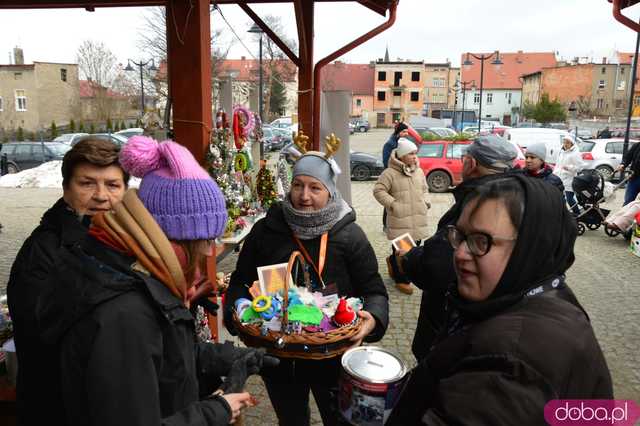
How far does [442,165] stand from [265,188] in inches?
413

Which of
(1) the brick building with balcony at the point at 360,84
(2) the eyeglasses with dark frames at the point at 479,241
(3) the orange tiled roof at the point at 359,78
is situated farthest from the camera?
(3) the orange tiled roof at the point at 359,78

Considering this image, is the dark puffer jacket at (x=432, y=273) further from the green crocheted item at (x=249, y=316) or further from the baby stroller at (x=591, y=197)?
the baby stroller at (x=591, y=197)

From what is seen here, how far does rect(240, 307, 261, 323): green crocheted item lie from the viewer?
2.26 m

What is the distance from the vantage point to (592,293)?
6465mm

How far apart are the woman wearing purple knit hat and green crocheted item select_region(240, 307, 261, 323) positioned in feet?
2.06

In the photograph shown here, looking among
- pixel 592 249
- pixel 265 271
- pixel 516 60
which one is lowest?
pixel 592 249

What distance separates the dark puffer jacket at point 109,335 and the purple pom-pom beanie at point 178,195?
206 millimetres

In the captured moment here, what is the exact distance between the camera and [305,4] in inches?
275

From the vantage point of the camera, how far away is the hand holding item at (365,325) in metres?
2.27

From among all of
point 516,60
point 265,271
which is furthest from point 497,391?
point 516,60

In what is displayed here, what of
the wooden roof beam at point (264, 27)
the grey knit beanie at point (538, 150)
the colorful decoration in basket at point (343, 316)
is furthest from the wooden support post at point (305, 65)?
the colorful decoration in basket at point (343, 316)

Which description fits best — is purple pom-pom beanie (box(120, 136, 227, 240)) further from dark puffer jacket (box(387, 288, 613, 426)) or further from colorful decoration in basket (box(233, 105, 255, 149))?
colorful decoration in basket (box(233, 105, 255, 149))

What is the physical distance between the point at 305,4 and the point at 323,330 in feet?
19.7

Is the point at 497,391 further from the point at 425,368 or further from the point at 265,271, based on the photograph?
the point at 265,271
